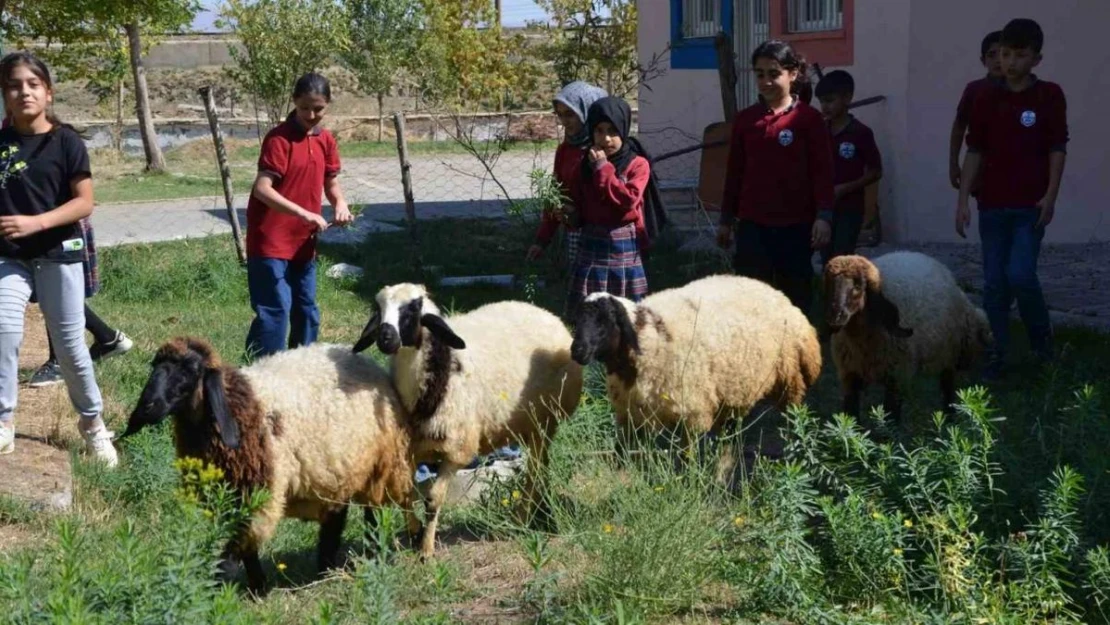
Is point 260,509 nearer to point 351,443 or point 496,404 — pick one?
point 351,443

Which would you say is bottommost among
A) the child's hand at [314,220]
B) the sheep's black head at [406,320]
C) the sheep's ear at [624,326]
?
the sheep's ear at [624,326]

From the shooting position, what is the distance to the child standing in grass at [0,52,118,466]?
6531 mm

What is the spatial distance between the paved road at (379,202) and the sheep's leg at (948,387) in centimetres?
714

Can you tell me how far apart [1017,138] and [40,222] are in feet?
17.5

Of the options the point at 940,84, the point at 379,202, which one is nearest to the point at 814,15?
the point at 940,84

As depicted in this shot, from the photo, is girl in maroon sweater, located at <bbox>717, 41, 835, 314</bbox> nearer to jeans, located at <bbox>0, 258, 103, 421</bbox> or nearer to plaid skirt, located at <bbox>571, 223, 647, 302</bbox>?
plaid skirt, located at <bbox>571, 223, 647, 302</bbox>

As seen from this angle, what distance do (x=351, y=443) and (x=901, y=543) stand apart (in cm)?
223

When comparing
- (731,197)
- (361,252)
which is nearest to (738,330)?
(731,197)

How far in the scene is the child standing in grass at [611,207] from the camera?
275 inches

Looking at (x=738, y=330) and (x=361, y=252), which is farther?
(x=361, y=252)

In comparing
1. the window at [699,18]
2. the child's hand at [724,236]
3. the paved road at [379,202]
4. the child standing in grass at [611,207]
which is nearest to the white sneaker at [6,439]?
the child standing in grass at [611,207]

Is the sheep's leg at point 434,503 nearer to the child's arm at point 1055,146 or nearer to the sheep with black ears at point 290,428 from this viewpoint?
the sheep with black ears at point 290,428

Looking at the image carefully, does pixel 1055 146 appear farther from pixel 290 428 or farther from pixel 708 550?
pixel 290 428

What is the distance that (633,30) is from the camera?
27016 millimetres
